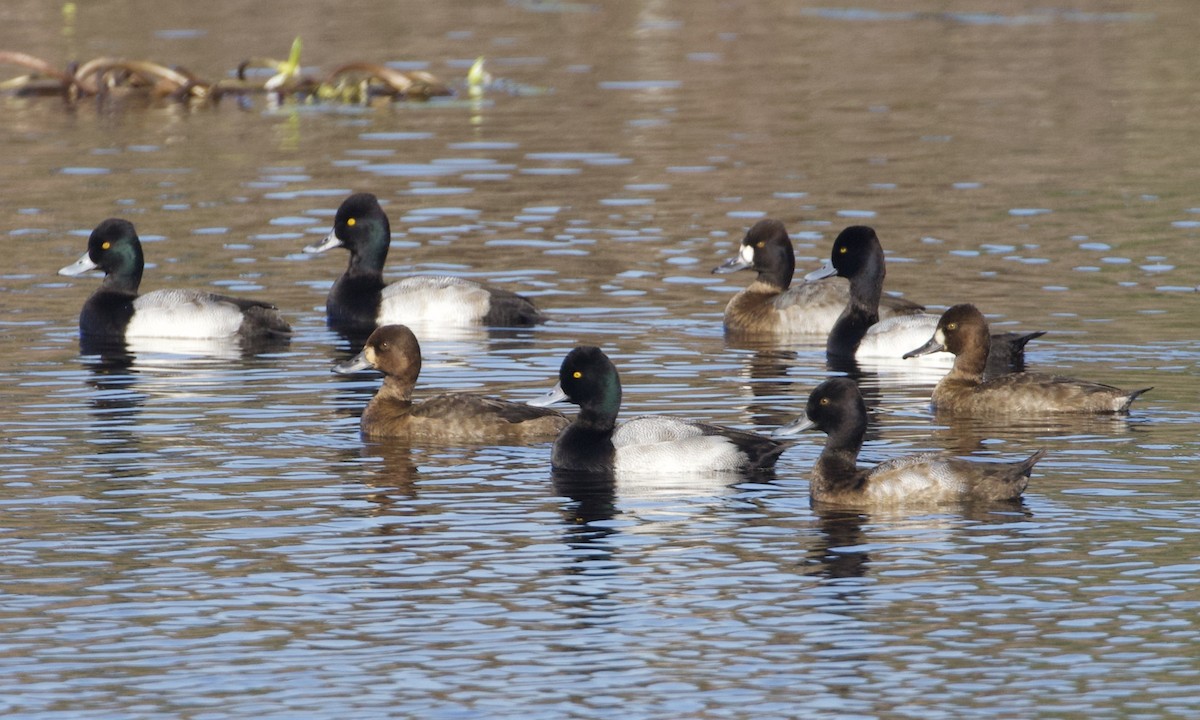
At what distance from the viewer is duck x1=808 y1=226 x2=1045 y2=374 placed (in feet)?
59.0

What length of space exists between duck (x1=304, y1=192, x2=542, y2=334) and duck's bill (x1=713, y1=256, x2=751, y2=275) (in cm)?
203

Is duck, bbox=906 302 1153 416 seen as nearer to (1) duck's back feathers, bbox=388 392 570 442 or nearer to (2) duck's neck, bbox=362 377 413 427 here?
(1) duck's back feathers, bbox=388 392 570 442

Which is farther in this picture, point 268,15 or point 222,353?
point 268,15

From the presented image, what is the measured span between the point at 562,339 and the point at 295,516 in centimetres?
636

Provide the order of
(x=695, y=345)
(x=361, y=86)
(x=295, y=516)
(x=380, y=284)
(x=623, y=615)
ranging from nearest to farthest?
(x=623, y=615) < (x=295, y=516) < (x=695, y=345) < (x=380, y=284) < (x=361, y=86)

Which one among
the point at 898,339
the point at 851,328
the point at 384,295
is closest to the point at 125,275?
the point at 384,295

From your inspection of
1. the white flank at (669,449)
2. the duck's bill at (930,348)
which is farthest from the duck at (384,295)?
the white flank at (669,449)

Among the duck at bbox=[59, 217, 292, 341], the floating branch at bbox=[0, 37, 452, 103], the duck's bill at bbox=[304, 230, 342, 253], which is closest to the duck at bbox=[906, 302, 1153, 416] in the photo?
the duck at bbox=[59, 217, 292, 341]

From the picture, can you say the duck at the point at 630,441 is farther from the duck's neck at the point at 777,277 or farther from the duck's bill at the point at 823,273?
the duck's neck at the point at 777,277

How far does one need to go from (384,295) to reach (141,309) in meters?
2.28

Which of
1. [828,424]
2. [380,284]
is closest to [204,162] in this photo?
[380,284]

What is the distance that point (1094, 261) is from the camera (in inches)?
835

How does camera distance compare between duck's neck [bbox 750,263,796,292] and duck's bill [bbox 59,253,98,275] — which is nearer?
duck's bill [bbox 59,253,98,275]

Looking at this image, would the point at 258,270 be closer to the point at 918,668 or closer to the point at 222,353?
the point at 222,353
